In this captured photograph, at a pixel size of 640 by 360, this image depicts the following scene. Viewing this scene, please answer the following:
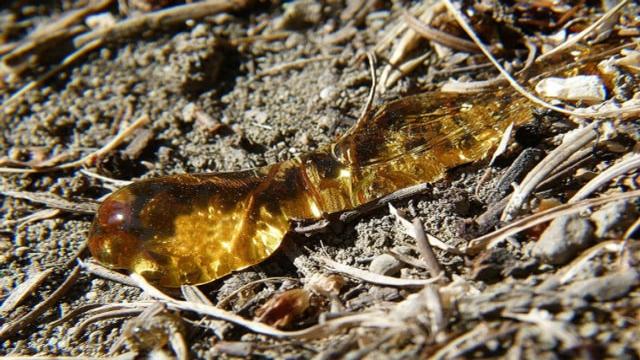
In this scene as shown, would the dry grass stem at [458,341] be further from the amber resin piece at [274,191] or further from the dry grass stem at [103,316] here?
the dry grass stem at [103,316]

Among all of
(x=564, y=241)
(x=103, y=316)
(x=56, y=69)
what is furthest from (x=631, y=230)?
(x=56, y=69)

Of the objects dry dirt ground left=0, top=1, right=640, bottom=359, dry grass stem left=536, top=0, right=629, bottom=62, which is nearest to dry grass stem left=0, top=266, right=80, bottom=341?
dry dirt ground left=0, top=1, right=640, bottom=359

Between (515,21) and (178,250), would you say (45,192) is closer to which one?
(178,250)

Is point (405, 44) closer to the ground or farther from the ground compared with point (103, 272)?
farther from the ground

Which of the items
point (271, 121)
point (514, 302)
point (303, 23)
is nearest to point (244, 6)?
point (303, 23)

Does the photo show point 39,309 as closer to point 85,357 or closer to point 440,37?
point 85,357
